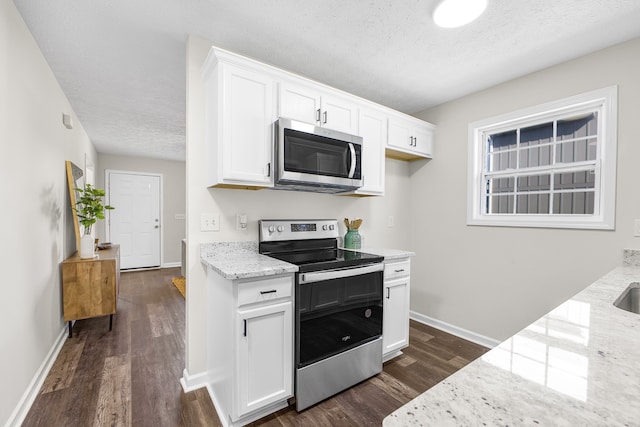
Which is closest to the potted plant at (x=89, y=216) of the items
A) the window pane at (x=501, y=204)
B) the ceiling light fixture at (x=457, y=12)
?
the ceiling light fixture at (x=457, y=12)

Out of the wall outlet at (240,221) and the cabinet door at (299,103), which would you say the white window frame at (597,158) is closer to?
the cabinet door at (299,103)

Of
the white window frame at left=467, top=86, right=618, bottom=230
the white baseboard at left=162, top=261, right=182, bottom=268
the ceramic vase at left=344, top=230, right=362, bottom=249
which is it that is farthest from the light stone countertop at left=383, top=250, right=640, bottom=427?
the white baseboard at left=162, top=261, right=182, bottom=268

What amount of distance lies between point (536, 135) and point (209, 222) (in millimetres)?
2917

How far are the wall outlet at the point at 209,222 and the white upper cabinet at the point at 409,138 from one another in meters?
1.70

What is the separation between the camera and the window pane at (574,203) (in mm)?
2301

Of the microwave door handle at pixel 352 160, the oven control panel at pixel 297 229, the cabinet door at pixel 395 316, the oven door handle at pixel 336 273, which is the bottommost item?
the cabinet door at pixel 395 316

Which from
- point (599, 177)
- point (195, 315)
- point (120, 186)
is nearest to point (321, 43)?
point (195, 315)

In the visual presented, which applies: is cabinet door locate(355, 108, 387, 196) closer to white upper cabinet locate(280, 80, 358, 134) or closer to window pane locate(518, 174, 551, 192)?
white upper cabinet locate(280, 80, 358, 134)

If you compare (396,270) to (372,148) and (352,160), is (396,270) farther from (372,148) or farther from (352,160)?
(372,148)

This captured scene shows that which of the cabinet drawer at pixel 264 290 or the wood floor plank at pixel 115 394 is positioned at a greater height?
the cabinet drawer at pixel 264 290

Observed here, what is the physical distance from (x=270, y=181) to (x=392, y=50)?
134 cm

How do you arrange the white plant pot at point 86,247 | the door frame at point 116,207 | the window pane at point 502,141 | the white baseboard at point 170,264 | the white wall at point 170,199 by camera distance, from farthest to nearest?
the white baseboard at point 170,264 → the white wall at point 170,199 → the door frame at point 116,207 → the white plant pot at point 86,247 → the window pane at point 502,141

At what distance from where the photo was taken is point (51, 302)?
240 centimetres

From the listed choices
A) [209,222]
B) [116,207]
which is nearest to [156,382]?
[209,222]
